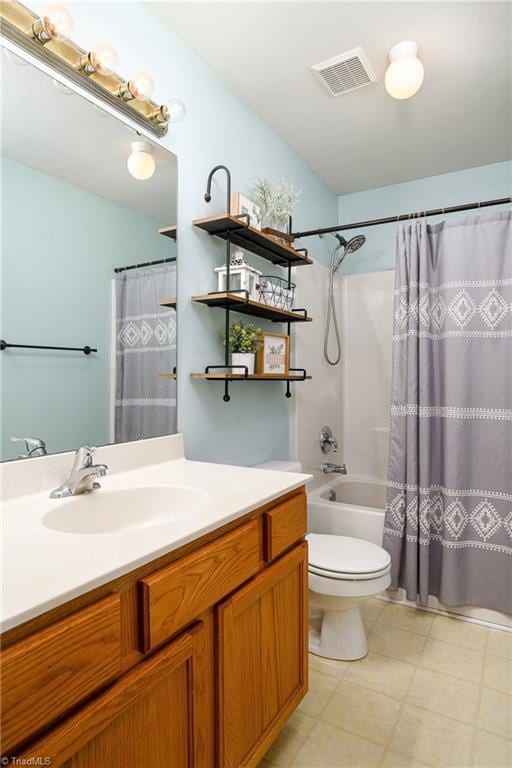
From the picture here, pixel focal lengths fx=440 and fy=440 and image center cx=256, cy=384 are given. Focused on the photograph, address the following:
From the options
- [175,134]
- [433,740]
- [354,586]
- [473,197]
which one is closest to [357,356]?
[473,197]

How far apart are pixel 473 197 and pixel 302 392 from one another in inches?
65.4

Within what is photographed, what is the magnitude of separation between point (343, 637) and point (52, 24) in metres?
2.31

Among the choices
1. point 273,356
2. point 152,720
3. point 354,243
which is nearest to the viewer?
point 152,720

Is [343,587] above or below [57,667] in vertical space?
below

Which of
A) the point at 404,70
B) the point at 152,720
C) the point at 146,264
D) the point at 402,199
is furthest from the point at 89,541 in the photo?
the point at 402,199

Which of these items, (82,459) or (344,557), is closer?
(82,459)

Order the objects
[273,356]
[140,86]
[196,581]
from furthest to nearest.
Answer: [273,356], [140,86], [196,581]

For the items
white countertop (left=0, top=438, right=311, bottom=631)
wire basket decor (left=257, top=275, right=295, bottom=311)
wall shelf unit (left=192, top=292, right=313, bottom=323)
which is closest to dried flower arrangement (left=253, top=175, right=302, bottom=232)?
wire basket decor (left=257, top=275, right=295, bottom=311)

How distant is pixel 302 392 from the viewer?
258 cm

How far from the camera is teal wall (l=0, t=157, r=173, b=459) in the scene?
114 centimetres

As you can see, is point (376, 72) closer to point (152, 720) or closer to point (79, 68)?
point (79, 68)

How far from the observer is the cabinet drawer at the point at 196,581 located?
81cm

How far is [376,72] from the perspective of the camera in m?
1.91

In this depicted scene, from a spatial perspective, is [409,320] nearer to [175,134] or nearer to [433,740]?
[175,134]
